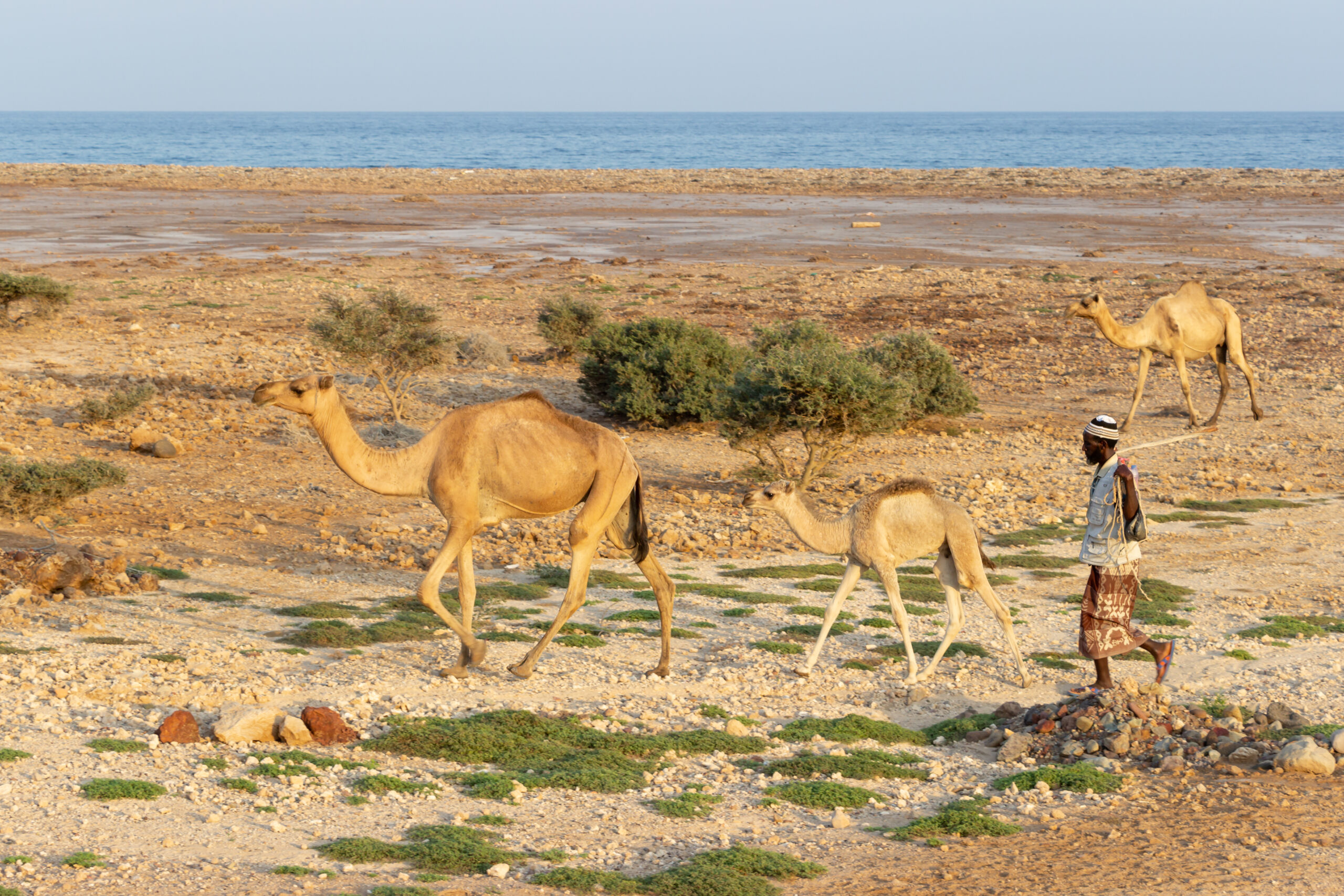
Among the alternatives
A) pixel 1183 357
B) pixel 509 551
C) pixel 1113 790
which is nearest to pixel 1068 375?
pixel 1183 357

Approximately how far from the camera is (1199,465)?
58.1 ft

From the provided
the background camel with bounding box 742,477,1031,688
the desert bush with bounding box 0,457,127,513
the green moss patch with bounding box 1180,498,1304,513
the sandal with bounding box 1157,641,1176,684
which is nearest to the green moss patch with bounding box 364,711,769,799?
the background camel with bounding box 742,477,1031,688

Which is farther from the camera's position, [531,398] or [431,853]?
[531,398]

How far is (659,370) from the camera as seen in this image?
19391 mm

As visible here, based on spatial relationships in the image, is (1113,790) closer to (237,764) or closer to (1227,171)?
(237,764)

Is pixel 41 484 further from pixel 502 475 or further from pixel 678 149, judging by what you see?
pixel 678 149

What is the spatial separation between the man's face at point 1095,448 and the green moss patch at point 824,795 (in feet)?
9.55

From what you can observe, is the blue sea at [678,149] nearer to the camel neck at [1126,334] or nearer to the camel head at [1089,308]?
the camel neck at [1126,334]

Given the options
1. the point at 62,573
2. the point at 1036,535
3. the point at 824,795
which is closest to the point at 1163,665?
the point at 824,795

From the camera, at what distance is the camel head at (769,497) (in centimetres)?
1058

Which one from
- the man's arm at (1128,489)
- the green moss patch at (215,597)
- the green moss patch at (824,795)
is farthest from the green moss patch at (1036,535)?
the green moss patch at (215,597)

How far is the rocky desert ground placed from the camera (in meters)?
7.14

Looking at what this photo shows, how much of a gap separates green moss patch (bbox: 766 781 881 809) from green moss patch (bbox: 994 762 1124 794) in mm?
866

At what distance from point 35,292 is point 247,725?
1740 cm
